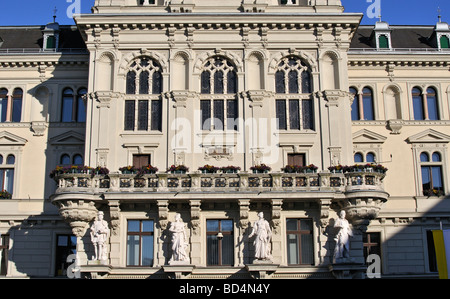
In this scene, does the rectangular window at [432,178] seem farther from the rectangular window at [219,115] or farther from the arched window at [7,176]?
the arched window at [7,176]

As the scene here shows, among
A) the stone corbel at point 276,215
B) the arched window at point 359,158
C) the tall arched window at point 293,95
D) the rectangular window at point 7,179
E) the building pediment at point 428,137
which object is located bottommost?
the stone corbel at point 276,215

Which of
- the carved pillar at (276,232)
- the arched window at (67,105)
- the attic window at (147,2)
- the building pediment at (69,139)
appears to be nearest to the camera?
the carved pillar at (276,232)

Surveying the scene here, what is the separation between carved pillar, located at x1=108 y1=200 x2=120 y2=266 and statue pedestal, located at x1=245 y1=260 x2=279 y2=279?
7.25 m

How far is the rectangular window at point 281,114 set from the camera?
39466 millimetres

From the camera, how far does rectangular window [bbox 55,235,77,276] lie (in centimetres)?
4022

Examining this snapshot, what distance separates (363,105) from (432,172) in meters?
6.26

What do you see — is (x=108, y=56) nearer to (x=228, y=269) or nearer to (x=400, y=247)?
(x=228, y=269)

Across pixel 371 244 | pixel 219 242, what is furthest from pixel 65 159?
pixel 371 244

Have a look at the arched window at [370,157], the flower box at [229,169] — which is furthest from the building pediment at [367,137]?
the flower box at [229,169]

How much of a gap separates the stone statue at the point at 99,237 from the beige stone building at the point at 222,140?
1.33 ft

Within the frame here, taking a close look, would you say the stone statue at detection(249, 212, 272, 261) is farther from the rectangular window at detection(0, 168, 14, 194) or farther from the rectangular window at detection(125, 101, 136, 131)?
the rectangular window at detection(0, 168, 14, 194)

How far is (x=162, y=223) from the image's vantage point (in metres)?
36.2

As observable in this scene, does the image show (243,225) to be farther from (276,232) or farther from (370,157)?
(370,157)
